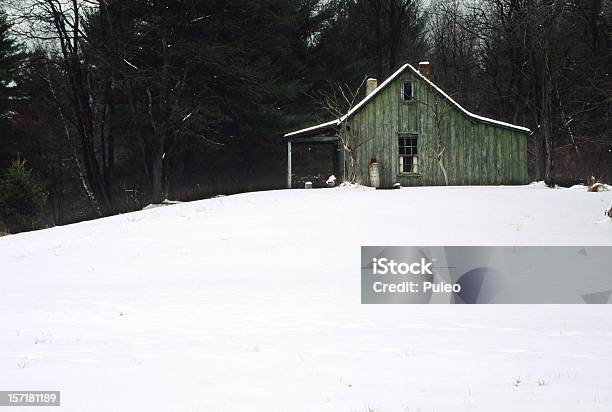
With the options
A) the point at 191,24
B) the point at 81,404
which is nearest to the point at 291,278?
the point at 81,404

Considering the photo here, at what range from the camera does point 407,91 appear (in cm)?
3184

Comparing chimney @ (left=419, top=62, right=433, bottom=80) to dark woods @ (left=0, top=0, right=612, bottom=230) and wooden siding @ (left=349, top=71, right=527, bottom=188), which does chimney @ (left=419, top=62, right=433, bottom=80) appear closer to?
wooden siding @ (left=349, top=71, right=527, bottom=188)

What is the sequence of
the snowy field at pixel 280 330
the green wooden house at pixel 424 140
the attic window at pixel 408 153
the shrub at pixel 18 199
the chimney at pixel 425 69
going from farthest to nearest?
the chimney at pixel 425 69 → the attic window at pixel 408 153 → the green wooden house at pixel 424 140 → the shrub at pixel 18 199 → the snowy field at pixel 280 330

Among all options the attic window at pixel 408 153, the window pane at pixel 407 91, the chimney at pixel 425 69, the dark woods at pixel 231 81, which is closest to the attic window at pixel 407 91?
the window pane at pixel 407 91

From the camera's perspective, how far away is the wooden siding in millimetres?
31531

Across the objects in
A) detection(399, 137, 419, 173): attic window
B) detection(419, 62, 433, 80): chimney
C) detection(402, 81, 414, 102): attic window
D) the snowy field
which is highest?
detection(419, 62, 433, 80): chimney

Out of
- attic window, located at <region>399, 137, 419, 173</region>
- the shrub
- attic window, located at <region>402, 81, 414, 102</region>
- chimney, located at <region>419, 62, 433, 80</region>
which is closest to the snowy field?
attic window, located at <region>399, 137, 419, 173</region>

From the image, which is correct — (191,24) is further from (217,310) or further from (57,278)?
(217,310)

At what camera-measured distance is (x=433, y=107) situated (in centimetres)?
3158

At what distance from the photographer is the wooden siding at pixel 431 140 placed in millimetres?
31531

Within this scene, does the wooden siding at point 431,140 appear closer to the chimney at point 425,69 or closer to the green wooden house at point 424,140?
the green wooden house at point 424,140

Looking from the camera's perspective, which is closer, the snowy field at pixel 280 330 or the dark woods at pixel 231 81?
the snowy field at pixel 280 330

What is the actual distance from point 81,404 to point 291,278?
6.62 metres

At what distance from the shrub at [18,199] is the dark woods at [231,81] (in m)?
2.90
